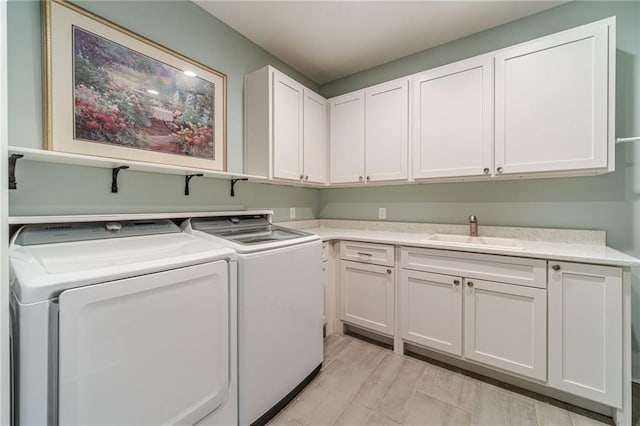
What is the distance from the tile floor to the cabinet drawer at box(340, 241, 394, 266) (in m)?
0.76

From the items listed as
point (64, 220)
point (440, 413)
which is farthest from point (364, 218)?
point (64, 220)

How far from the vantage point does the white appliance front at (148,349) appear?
817 mm

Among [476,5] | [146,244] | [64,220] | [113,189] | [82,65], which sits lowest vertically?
[146,244]

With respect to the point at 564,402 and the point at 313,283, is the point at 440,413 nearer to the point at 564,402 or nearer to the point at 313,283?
the point at 564,402

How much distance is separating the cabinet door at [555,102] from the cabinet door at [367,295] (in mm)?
1182

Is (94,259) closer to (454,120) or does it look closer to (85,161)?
(85,161)

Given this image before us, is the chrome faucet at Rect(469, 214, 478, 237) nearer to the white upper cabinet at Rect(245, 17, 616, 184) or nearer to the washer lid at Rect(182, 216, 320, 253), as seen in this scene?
the white upper cabinet at Rect(245, 17, 616, 184)

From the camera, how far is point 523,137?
1.82 m

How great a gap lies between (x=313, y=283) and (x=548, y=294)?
138cm

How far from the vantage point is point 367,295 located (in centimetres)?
222

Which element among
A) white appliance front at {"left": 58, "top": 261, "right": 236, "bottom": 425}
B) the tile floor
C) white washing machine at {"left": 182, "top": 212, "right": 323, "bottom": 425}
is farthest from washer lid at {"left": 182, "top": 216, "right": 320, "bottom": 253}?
the tile floor

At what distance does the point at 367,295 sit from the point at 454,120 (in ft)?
5.15

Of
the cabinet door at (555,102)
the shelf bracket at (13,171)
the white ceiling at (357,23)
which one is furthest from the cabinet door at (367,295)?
the shelf bracket at (13,171)

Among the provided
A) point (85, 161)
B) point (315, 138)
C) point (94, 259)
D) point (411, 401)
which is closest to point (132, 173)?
point (85, 161)
